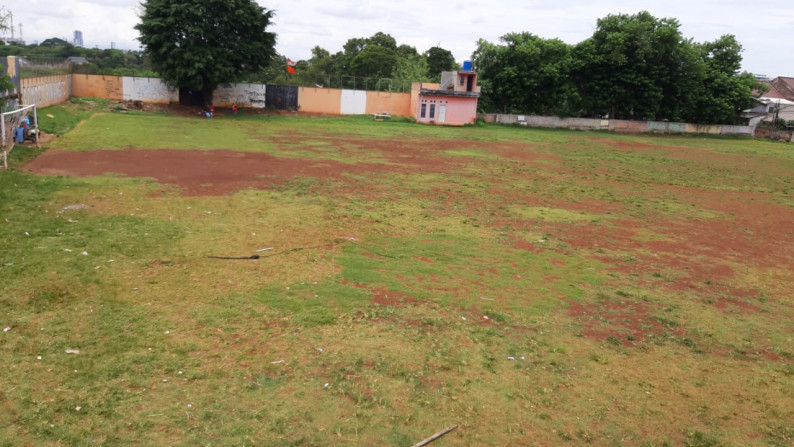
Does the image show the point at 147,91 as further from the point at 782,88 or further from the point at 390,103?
the point at 782,88

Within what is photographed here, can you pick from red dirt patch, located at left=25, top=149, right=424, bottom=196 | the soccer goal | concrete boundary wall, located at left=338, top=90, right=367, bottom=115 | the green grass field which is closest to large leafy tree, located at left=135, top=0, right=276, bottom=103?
concrete boundary wall, located at left=338, top=90, right=367, bottom=115

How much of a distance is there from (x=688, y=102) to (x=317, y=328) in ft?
173

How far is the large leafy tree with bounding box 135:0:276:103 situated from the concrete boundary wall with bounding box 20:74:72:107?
20.2 feet

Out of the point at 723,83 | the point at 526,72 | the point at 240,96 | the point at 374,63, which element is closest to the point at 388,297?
the point at 240,96

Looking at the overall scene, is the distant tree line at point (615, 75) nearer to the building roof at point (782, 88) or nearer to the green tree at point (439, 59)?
the building roof at point (782, 88)

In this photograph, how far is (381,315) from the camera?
8320mm

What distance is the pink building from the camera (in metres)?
45.7

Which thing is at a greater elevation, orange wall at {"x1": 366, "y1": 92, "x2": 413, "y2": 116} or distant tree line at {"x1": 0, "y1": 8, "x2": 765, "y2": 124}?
distant tree line at {"x1": 0, "y1": 8, "x2": 765, "y2": 124}

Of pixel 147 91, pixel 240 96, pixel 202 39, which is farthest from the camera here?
pixel 240 96

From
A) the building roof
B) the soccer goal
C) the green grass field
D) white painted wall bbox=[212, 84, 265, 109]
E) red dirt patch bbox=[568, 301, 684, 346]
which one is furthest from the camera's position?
the building roof

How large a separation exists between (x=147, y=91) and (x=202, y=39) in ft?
27.2

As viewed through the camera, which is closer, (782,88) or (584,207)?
(584,207)

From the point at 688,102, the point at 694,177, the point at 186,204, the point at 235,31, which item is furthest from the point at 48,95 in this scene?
the point at 688,102

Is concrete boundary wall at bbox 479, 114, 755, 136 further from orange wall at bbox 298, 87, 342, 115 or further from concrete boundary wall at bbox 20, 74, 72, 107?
concrete boundary wall at bbox 20, 74, 72, 107
